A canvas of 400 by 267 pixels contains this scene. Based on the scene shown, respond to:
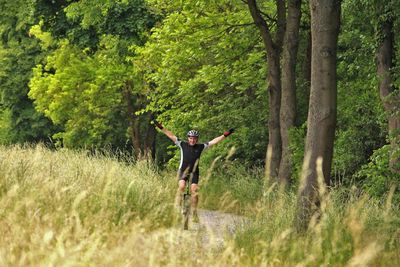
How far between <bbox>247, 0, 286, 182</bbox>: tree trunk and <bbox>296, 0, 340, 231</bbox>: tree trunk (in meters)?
8.44

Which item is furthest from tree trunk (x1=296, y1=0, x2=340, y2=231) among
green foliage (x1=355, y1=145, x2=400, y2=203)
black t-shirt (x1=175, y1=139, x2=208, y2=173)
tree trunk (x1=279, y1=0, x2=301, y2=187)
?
tree trunk (x1=279, y1=0, x2=301, y2=187)

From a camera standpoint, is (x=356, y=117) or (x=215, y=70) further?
(x=215, y=70)

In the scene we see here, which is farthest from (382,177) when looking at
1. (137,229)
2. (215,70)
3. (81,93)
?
(81,93)

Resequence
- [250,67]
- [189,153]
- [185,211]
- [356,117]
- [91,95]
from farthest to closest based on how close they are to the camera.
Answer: [91,95], [250,67], [356,117], [189,153], [185,211]

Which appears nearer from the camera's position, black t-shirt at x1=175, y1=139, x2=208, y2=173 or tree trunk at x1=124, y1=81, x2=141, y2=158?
black t-shirt at x1=175, y1=139, x2=208, y2=173

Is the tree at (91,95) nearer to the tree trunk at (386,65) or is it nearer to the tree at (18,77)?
the tree at (18,77)

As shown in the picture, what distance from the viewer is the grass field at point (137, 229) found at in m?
5.82

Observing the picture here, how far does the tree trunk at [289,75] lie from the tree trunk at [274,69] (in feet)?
2.27

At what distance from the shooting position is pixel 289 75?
1883cm

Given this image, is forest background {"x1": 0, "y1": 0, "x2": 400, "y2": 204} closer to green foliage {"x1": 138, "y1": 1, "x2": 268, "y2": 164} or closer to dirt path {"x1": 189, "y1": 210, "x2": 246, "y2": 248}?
green foliage {"x1": 138, "y1": 1, "x2": 268, "y2": 164}

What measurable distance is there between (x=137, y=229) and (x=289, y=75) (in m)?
12.5

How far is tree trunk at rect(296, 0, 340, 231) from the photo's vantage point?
10906mm

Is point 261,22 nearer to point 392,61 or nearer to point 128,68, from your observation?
point 392,61

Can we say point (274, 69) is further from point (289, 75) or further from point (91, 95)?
point (91, 95)
